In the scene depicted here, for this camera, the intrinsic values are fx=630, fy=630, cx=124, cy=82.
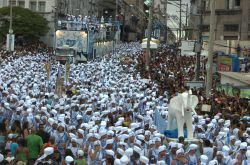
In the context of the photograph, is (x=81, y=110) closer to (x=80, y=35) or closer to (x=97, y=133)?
(x=97, y=133)

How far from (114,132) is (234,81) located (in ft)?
50.8

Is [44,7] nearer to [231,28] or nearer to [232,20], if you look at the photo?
[231,28]

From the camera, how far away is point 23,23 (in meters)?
69.7

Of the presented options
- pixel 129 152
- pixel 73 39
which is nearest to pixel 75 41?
pixel 73 39

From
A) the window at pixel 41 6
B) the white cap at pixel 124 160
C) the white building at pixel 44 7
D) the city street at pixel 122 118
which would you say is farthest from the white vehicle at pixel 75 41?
the white cap at pixel 124 160

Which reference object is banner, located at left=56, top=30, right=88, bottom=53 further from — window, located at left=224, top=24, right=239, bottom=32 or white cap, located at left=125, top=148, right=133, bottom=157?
white cap, located at left=125, top=148, right=133, bottom=157

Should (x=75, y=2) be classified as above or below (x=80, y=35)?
above

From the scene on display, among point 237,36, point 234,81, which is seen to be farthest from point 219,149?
point 237,36

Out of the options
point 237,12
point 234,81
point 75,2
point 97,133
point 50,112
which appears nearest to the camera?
point 97,133

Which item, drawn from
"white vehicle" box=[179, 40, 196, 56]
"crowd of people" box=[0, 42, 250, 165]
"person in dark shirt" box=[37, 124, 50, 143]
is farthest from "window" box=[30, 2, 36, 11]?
"person in dark shirt" box=[37, 124, 50, 143]

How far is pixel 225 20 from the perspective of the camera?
61.4 meters

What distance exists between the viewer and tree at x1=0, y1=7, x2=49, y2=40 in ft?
228

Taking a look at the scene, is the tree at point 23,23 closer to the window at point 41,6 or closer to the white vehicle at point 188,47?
the window at point 41,6

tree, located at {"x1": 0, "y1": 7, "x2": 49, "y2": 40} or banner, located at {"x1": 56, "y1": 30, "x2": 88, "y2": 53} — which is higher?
tree, located at {"x1": 0, "y1": 7, "x2": 49, "y2": 40}
